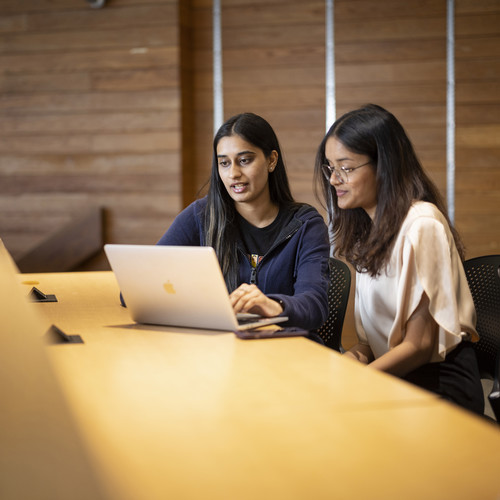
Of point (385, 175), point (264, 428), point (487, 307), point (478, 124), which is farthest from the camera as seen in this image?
point (478, 124)

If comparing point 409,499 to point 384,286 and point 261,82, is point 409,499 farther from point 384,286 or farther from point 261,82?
point 261,82

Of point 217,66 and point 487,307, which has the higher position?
point 217,66

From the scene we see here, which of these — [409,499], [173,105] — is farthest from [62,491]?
[173,105]

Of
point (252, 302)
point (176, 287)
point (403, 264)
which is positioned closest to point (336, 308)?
point (403, 264)

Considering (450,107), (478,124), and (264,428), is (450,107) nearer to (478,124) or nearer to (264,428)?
(478,124)

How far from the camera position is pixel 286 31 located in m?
5.15

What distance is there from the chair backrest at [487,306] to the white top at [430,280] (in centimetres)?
28

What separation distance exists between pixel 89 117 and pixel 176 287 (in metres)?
3.95

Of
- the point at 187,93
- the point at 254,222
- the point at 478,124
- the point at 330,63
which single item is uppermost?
the point at 330,63

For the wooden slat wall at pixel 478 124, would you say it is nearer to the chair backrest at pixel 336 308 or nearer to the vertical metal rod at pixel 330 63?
the vertical metal rod at pixel 330 63

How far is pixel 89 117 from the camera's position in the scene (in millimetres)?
5262

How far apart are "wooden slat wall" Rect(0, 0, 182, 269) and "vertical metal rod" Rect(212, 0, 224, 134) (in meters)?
0.34

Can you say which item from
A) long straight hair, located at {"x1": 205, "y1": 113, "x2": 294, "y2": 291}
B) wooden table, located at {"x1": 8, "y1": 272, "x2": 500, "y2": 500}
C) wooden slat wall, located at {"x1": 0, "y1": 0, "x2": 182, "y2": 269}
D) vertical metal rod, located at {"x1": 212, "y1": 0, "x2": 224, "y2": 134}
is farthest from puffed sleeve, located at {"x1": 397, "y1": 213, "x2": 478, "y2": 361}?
vertical metal rod, located at {"x1": 212, "y1": 0, "x2": 224, "y2": 134}

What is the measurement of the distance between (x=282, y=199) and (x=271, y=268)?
288 mm
